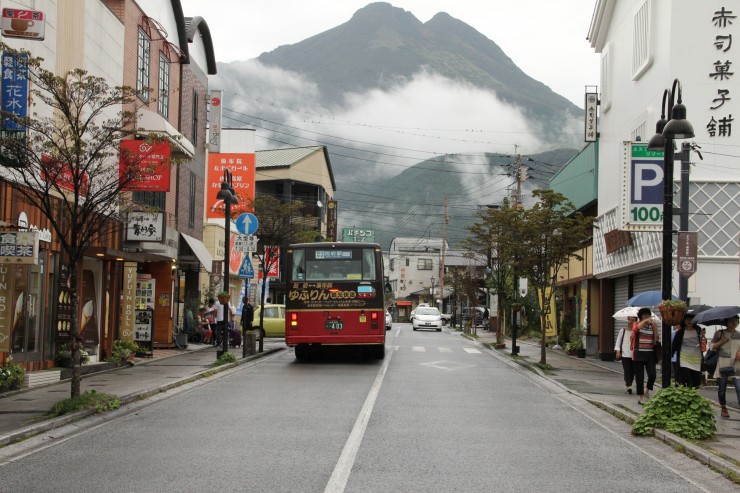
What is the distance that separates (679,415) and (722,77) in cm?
1402

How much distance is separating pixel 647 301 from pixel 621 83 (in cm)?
1117

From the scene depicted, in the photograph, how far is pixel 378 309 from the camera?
24391mm

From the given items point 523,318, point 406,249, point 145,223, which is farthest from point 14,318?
point 406,249

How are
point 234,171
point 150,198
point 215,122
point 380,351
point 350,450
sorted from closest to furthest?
point 350,450, point 380,351, point 150,198, point 215,122, point 234,171

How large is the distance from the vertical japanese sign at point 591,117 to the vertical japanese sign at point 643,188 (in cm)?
1702

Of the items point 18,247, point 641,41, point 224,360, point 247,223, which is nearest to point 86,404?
point 18,247

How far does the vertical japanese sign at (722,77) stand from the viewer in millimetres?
23359

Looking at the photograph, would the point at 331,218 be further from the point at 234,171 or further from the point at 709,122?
the point at 709,122

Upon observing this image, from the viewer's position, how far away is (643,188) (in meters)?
17.0

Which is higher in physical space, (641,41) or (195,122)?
(641,41)

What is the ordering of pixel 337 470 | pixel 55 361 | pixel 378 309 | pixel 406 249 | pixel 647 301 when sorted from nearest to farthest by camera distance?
pixel 337 470
pixel 55 361
pixel 647 301
pixel 378 309
pixel 406 249

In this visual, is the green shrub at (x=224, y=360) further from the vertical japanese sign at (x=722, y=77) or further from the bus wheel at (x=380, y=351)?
the vertical japanese sign at (x=722, y=77)

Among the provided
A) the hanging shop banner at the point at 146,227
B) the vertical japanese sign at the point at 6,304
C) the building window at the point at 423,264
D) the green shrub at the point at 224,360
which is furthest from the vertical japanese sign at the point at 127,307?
the building window at the point at 423,264

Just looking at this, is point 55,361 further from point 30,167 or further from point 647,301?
point 647,301
